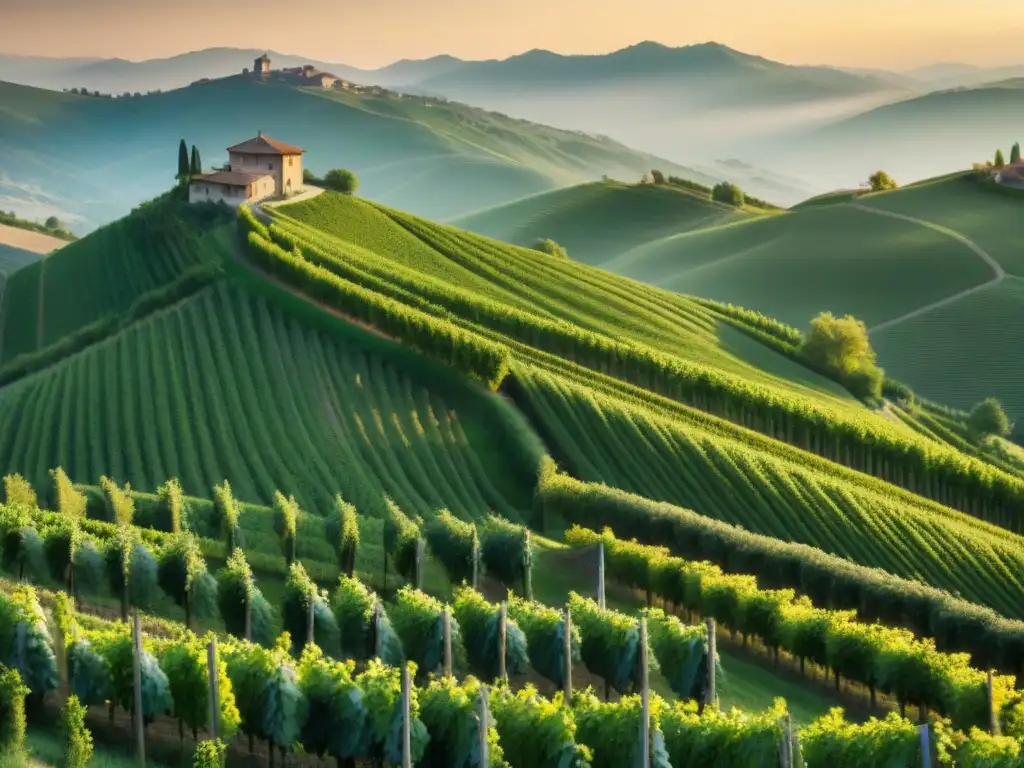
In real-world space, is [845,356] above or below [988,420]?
above

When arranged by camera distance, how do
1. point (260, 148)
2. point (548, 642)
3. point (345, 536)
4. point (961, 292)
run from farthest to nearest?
point (961, 292)
point (260, 148)
point (345, 536)
point (548, 642)

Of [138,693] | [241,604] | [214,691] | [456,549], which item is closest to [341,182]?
[456,549]

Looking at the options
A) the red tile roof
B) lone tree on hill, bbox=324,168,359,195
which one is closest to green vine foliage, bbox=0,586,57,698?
the red tile roof

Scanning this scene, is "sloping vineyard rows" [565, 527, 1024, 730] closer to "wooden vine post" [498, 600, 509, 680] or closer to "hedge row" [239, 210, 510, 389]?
"wooden vine post" [498, 600, 509, 680]

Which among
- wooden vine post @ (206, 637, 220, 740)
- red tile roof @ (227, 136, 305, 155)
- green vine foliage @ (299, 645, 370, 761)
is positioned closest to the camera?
wooden vine post @ (206, 637, 220, 740)

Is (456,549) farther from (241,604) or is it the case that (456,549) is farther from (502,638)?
(502,638)

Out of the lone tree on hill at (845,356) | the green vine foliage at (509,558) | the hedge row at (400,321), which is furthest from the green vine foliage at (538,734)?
the lone tree on hill at (845,356)

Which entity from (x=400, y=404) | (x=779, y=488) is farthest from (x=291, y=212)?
(x=779, y=488)
